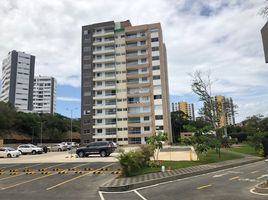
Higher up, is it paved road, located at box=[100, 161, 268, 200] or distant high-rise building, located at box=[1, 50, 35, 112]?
distant high-rise building, located at box=[1, 50, 35, 112]

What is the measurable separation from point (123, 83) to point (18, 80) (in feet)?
312

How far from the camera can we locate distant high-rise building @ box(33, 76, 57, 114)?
7281 inches

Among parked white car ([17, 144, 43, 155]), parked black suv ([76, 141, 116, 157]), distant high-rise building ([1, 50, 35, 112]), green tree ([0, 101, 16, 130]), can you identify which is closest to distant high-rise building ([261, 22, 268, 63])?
parked black suv ([76, 141, 116, 157])

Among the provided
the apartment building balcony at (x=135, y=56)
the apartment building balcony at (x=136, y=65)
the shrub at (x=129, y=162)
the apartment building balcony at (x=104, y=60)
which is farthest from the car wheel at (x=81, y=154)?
the apartment building balcony at (x=104, y=60)

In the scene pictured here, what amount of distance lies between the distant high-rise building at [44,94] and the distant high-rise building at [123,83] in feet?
341

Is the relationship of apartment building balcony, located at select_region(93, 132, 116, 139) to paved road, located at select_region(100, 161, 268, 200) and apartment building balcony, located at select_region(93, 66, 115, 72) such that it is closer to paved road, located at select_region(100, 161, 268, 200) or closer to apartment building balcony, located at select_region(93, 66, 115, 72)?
apartment building balcony, located at select_region(93, 66, 115, 72)

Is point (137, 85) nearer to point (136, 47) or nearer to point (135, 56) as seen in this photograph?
point (135, 56)

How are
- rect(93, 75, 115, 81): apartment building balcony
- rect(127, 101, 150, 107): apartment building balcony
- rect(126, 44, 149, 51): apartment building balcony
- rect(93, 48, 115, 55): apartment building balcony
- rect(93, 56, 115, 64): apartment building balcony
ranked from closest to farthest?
rect(127, 101, 150, 107): apartment building balcony < rect(126, 44, 149, 51): apartment building balcony < rect(93, 75, 115, 81): apartment building balcony < rect(93, 56, 115, 64): apartment building balcony < rect(93, 48, 115, 55): apartment building balcony

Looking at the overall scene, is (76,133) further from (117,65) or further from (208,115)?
(208,115)

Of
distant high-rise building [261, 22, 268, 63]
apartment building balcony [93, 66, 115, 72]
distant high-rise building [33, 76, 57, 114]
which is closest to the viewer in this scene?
distant high-rise building [261, 22, 268, 63]

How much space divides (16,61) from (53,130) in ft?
280

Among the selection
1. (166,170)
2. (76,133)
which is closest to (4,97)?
(76,133)

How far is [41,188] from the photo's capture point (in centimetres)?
1510

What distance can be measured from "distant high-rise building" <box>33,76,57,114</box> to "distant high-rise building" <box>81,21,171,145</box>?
10401 cm
